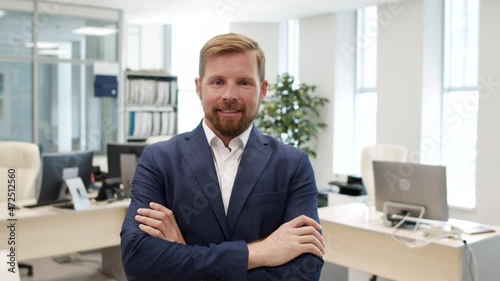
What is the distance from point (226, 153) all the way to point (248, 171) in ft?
0.38

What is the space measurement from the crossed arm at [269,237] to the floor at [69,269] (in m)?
3.58

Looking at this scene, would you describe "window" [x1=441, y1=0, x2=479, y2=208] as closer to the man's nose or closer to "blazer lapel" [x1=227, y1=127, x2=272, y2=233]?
"blazer lapel" [x1=227, y1=127, x2=272, y2=233]

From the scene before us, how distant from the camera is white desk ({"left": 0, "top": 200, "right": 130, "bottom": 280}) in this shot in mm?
3695

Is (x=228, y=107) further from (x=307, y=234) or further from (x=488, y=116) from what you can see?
(x=488, y=116)

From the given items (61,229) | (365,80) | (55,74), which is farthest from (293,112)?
(61,229)

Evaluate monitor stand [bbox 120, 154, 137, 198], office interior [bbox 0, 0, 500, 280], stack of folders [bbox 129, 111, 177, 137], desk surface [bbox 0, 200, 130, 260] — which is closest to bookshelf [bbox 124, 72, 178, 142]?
stack of folders [bbox 129, 111, 177, 137]

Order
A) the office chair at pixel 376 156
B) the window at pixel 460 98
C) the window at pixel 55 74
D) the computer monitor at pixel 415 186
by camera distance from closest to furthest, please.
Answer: the computer monitor at pixel 415 186 < the office chair at pixel 376 156 < the window at pixel 460 98 < the window at pixel 55 74

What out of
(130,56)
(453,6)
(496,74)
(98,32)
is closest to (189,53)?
(130,56)

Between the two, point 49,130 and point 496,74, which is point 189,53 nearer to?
point 49,130

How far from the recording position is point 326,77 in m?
7.50

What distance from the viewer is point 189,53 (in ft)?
29.5

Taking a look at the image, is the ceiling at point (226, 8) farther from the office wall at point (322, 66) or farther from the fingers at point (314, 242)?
the fingers at point (314, 242)

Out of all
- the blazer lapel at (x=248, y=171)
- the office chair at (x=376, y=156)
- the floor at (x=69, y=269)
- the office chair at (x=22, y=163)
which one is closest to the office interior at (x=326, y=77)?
the office chair at (x=376, y=156)

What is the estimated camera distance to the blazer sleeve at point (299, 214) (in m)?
1.55
